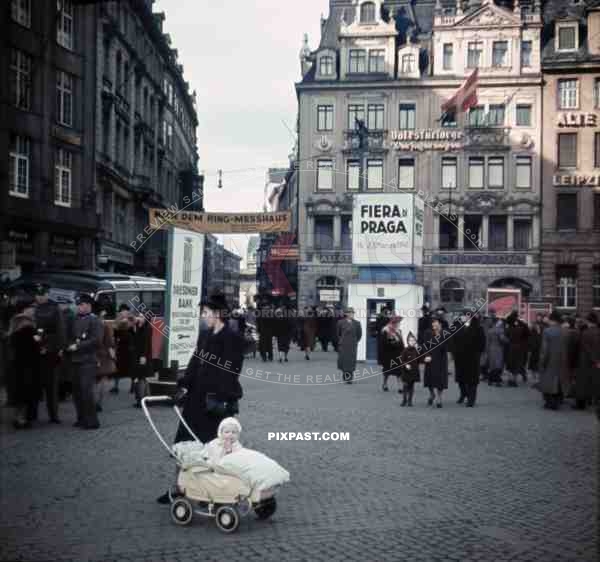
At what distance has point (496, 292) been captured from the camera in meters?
28.1

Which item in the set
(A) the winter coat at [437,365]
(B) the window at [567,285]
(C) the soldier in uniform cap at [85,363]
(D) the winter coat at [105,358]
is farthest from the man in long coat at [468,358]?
(B) the window at [567,285]

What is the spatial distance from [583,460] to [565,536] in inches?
147

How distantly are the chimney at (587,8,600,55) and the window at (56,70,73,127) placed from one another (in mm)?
16149

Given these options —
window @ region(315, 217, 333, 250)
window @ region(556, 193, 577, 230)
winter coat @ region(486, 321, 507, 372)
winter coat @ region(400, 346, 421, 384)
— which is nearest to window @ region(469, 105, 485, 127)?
window @ region(556, 193, 577, 230)

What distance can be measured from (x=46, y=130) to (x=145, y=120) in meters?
4.32

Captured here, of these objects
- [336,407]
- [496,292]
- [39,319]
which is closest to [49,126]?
[39,319]

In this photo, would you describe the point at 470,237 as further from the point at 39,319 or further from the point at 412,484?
the point at 412,484

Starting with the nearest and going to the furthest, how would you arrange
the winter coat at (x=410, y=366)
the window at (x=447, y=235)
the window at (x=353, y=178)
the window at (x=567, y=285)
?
the winter coat at (x=410, y=366)
the window at (x=567, y=285)
the window at (x=447, y=235)
the window at (x=353, y=178)

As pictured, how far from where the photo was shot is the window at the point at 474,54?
1953cm

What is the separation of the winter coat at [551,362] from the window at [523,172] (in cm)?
877

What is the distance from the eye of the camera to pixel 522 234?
2733 cm

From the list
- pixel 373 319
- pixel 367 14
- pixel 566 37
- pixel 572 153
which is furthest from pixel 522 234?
pixel 367 14

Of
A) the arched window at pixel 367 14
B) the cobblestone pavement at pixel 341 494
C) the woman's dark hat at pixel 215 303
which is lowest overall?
the cobblestone pavement at pixel 341 494

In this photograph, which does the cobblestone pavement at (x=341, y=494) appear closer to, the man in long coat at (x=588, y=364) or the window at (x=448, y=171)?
the man in long coat at (x=588, y=364)
